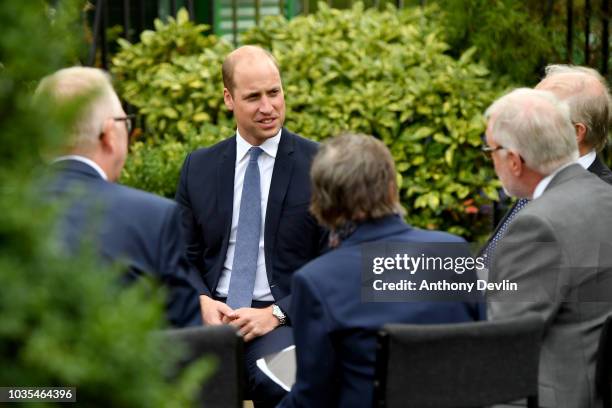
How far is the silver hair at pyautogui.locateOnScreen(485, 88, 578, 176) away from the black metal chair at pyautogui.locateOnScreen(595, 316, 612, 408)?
59 centimetres

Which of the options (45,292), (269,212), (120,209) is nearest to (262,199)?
(269,212)

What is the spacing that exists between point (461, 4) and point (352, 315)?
451cm

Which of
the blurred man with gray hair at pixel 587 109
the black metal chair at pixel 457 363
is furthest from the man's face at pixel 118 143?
the blurred man with gray hair at pixel 587 109

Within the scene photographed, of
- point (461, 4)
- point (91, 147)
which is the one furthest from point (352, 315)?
point (461, 4)

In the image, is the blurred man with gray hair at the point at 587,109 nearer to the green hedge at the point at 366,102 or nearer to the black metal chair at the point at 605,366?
the black metal chair at the point at 605,366

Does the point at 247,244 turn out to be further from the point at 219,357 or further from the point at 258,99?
the point at 219,357

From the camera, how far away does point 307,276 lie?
120 inches

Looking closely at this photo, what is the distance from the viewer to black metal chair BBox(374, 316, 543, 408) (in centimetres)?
294

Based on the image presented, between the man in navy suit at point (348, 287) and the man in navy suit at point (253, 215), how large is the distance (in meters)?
1.16

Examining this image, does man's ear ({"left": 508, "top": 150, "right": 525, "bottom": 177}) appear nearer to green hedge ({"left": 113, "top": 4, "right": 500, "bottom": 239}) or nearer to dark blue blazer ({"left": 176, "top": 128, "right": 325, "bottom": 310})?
dark blue blazer ({"left": 176, "top": 128, "right": 325, "bottom": 310})

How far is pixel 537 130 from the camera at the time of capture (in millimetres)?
3514

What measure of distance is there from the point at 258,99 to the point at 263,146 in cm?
22

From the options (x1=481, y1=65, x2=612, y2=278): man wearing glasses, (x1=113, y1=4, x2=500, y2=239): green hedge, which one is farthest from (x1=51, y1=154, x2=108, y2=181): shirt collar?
(x1=113, y1=4, x2=500, y2=239): green hedge

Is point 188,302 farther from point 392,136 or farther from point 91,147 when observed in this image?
point 392,136
